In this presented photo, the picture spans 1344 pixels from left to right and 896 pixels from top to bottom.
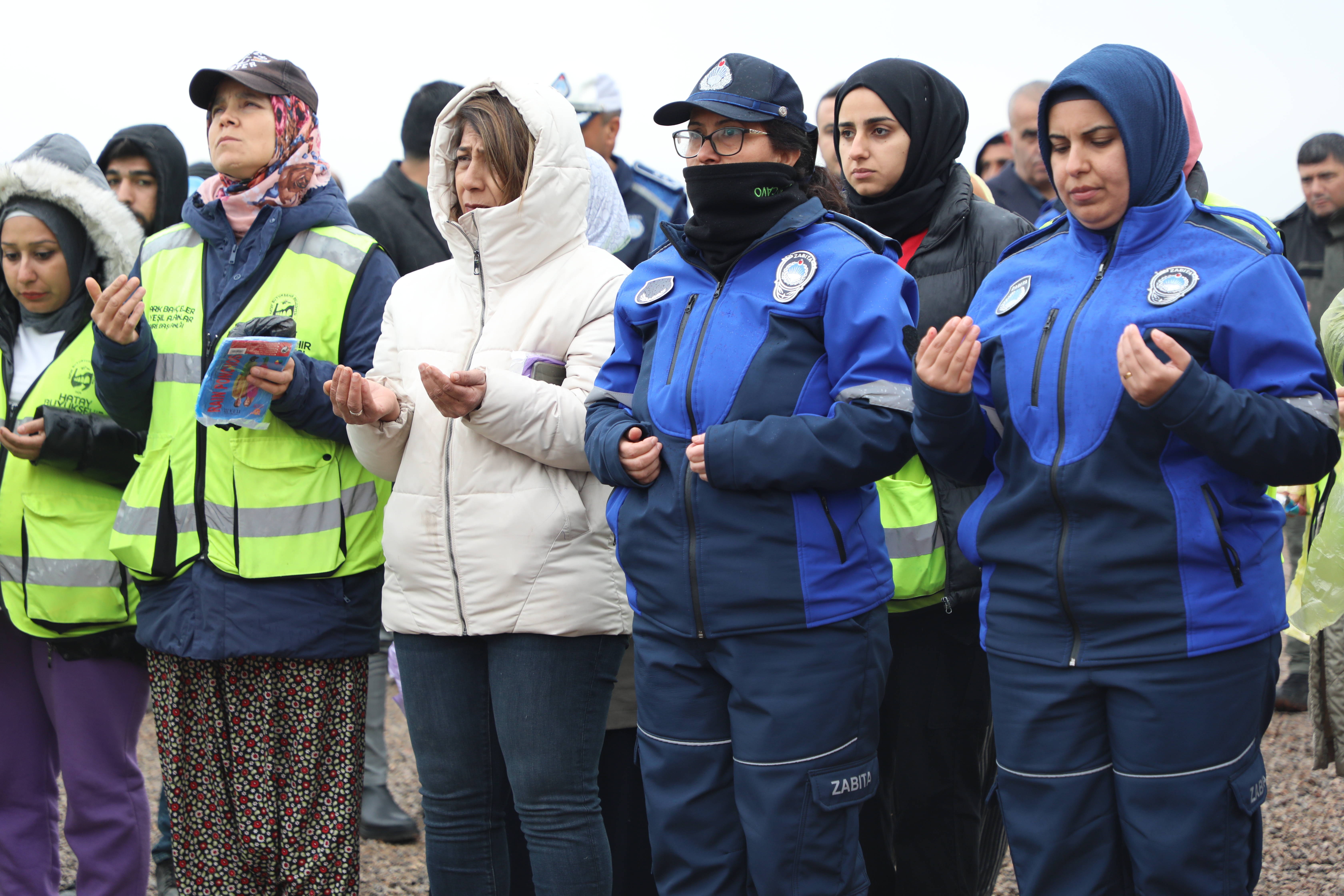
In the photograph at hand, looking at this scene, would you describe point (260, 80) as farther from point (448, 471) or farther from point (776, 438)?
point (776, 438)

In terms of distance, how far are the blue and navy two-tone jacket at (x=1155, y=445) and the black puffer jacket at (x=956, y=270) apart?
1.78 feet

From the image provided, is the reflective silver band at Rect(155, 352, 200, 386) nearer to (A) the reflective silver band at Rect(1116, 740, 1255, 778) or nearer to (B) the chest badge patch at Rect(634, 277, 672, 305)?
(B) the chest badge patch at Rect(634, 277, 672, 305)

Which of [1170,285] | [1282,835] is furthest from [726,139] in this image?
[1282,835]

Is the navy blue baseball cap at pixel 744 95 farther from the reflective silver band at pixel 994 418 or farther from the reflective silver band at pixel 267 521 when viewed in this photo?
the reflective silver band at pixel 267 521

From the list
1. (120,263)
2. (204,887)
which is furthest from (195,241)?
(204,887)

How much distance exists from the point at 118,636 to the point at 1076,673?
2687mm

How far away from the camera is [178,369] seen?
11.6ft

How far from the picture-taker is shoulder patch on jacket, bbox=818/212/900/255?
289cm

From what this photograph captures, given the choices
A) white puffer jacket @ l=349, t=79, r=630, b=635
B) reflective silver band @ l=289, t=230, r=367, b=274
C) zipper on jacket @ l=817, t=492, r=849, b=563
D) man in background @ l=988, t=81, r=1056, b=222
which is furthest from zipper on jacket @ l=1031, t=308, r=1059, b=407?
man in background @ l=988, t=81, r=1056, b=222

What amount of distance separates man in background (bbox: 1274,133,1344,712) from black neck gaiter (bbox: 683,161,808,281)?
4.82 metres

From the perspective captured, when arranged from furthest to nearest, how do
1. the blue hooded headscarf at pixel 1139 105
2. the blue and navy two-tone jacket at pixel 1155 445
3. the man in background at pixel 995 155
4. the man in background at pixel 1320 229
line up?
the man in background at pixel 995 155 → the man in background at pixel 1320 229 → the blue hooded headscarf at pixel 1139 105 → the blue and navy two-tone jacket at pixel 1155 445

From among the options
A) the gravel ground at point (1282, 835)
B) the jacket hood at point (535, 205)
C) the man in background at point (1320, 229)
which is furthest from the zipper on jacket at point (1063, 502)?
the man in background at point (1320, 229)

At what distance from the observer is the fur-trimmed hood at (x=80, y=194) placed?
388cm

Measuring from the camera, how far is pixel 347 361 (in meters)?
3.62
